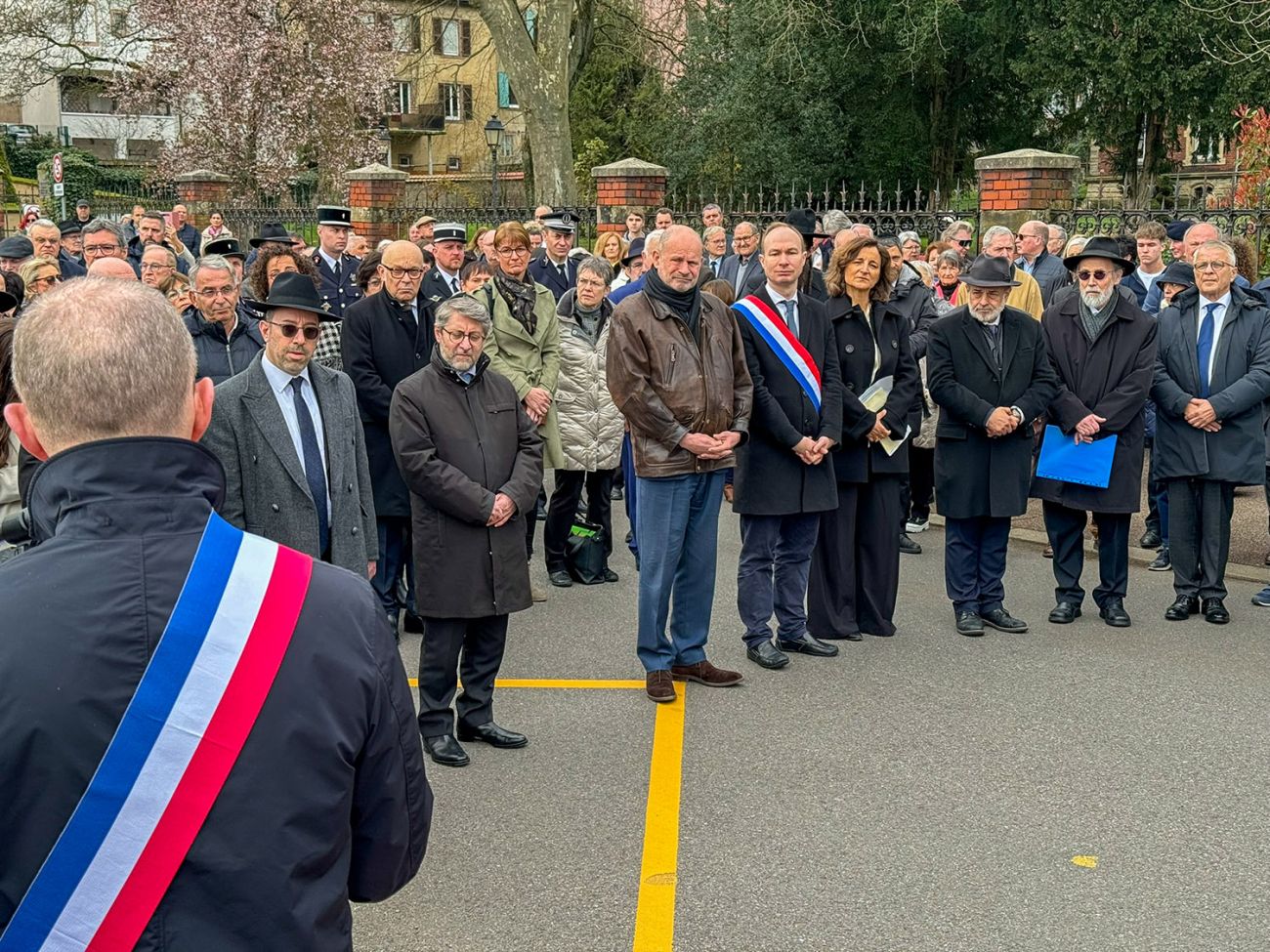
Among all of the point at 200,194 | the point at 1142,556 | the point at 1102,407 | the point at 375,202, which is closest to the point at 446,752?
the point at 1102,407

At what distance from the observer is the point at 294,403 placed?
526cm

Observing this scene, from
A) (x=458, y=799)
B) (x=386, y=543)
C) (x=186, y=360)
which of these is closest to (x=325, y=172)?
(x=386, y=543)

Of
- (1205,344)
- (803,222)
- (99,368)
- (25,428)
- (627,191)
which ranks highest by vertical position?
(627,191)

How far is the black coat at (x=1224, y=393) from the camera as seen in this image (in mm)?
7867

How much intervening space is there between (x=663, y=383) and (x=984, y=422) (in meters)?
2.15

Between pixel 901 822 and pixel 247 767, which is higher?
pixel 247 767

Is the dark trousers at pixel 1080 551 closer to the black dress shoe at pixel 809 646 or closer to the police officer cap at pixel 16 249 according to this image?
the black dress shoe at pixel 809 646

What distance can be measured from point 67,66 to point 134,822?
136 ft

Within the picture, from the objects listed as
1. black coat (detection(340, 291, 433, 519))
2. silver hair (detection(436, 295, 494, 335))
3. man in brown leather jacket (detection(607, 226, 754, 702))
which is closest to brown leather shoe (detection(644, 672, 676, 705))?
man in brown leather jacket (detection(607, 226, 754, 702))

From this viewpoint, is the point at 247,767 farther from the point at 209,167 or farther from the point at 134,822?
the point at 209,167

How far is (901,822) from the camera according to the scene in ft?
16.7

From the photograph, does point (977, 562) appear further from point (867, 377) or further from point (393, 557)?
point (393, 557)

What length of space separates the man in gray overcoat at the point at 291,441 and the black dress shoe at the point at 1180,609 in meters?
4.89

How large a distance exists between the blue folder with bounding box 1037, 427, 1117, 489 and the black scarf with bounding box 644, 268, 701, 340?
2638 mm
